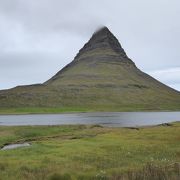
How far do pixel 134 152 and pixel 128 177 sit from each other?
71.6 ft

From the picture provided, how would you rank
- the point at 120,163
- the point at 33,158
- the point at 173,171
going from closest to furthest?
the point at 173,171 → the point at 120,163 → the point at 33,158

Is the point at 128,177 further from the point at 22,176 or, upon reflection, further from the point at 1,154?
the point at 1,154

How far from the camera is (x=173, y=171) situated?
30.6 meters

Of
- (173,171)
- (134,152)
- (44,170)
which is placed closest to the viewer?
(173,171)

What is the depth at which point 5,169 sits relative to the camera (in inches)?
1489

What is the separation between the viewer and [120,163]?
40500 mm

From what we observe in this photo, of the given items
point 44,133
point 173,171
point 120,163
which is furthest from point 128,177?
point 44,133

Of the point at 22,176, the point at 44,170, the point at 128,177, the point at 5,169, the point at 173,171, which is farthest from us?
the point at 5,169

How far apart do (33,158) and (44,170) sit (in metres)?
11.2

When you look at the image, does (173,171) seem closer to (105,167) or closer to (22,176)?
(105,167)

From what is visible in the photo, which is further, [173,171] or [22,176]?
[22,176]

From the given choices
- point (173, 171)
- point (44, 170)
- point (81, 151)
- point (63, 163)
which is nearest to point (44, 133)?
point (81, 151)

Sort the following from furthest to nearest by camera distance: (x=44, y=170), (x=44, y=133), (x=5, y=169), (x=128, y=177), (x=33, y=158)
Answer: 1. (x=44, y=133)
2. (x=33, y=158)
3. (x=5, y=169)
4. (x=44, y=170)
5. (x=128, y=177)

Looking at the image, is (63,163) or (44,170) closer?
(44,170)
